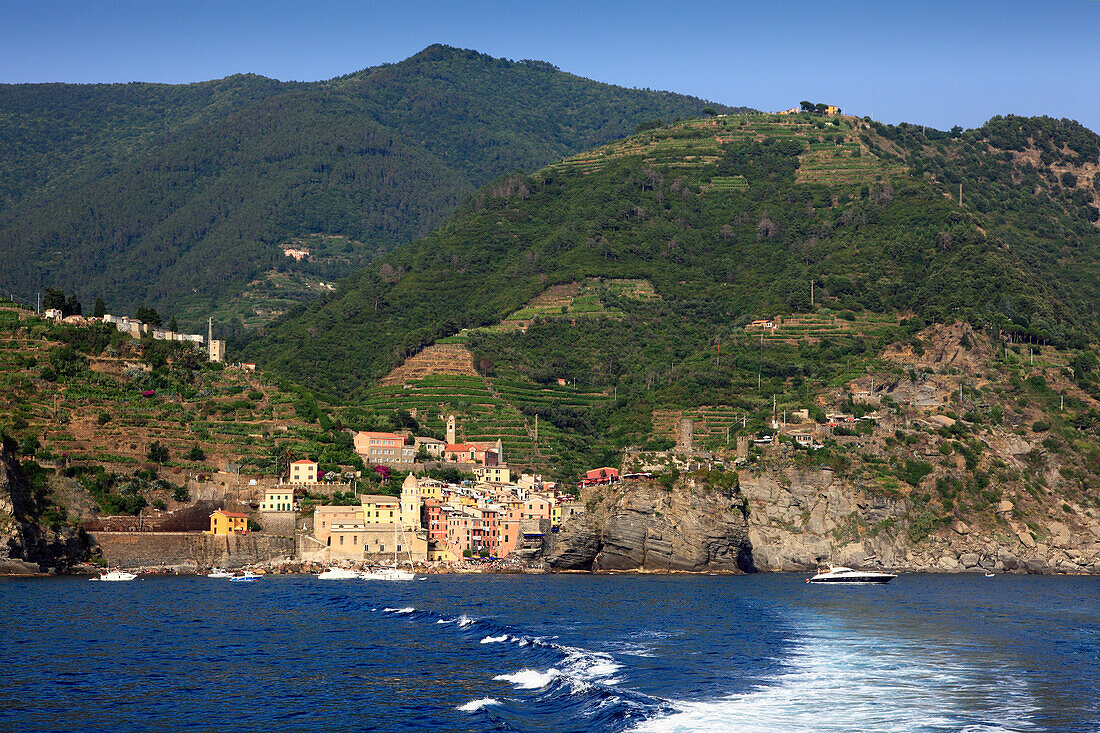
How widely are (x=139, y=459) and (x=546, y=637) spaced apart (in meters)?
51.5

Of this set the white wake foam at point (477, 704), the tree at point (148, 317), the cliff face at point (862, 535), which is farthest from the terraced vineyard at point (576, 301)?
the white wake foam at point (477, 704)

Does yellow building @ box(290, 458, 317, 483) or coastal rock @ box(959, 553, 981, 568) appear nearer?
yellow building @ box(290, 458, 317, 483)

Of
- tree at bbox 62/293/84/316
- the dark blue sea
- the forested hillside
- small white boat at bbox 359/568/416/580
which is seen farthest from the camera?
the forested hillside

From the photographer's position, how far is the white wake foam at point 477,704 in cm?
3719

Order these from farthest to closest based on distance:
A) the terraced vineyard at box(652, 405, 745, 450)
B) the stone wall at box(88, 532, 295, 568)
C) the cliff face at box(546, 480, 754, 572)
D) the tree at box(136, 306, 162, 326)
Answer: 1. the terraced vineyard at box(652, 405, 745, 450)
2. the tree at box(136, 306, 162, 326)
3. the cliff face at box(546, 480, 754, 572)
4. the stone wall at box(88, 532, 295, 568)

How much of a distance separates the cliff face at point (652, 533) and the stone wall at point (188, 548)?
22.2 metres

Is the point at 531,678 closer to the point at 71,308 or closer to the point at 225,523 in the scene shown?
the point at 225,523

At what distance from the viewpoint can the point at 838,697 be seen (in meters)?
38.9

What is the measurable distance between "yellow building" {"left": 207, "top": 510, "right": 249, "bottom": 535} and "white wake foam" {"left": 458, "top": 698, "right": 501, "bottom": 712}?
56477 mm

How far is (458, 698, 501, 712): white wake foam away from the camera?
37.2 metres

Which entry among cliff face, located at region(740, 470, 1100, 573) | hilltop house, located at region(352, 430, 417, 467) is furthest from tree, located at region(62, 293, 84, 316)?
cliff face, located at region(740, 470, 1100, 573)

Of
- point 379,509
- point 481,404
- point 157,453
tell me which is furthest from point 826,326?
point 157,453

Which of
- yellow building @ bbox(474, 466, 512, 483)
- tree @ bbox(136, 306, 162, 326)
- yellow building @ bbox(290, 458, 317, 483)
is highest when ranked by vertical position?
tree @ bbox(136, 306, 162, 326)

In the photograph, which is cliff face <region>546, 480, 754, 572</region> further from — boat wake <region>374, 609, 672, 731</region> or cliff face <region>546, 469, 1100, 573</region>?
boat wake <region>374, 609, 672, 731</region>
